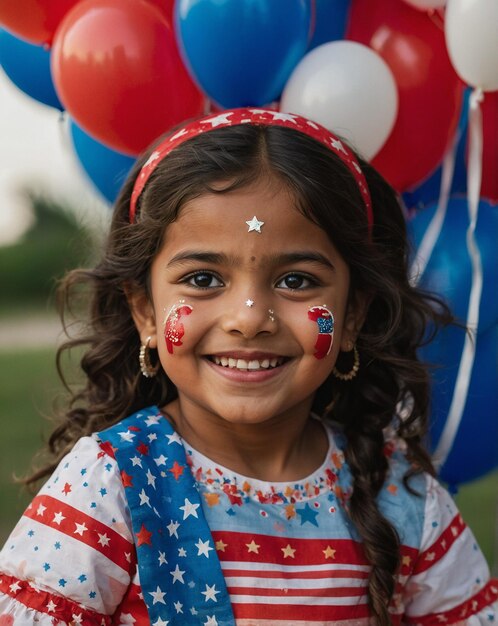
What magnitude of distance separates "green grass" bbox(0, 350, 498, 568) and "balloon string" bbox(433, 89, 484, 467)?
108 cm

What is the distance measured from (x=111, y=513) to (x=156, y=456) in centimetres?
20

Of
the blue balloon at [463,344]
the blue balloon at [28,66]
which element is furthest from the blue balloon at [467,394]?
the blue balloon at [28,66]

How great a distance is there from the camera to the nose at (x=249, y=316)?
1826mm

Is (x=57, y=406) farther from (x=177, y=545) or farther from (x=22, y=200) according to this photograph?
(x=22, y=200)

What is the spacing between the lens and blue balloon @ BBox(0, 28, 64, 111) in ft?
8.62

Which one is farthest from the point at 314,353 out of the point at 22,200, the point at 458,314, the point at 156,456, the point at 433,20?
the point at 22,200

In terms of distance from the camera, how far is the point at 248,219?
73.3 inches

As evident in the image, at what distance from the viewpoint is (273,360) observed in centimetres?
192

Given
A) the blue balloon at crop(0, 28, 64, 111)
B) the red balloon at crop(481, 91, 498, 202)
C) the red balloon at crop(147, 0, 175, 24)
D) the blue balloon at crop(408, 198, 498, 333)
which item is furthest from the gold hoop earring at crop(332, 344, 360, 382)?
the blue balloon at crop(0, 28, 64, 111)

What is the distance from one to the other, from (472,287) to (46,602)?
1.36m

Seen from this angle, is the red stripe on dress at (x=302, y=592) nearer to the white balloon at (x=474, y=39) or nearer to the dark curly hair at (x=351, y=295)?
the dark curly hair at (x=351, y=295)

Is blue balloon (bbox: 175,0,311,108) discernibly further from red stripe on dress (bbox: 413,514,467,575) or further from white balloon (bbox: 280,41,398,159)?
red stripe on dress (bbox: 413,514,467,575)

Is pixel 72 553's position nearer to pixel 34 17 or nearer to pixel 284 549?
pixel 284 549

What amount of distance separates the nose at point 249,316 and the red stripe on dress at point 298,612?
21.6 inches
